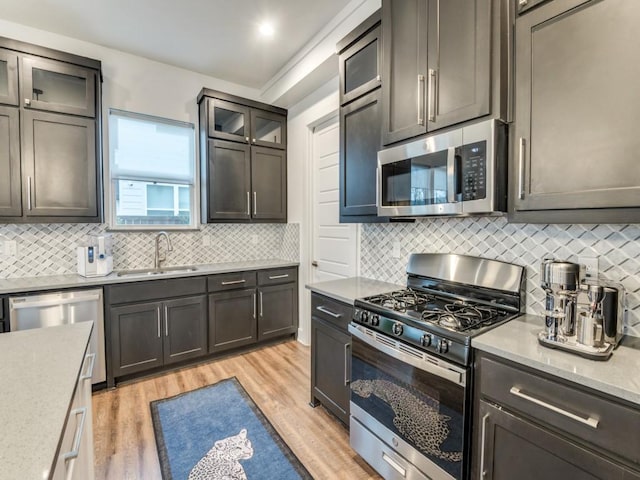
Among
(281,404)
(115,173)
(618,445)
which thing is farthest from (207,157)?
(618,445)

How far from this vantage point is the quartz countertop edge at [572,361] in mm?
913

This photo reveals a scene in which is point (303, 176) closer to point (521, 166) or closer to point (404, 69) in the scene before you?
point (404, 69)

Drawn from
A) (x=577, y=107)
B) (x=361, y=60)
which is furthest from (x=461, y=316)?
(x=361, y=60)

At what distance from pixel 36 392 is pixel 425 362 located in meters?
1.41

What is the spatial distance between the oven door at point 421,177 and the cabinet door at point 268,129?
2063mm

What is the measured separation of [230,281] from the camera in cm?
324

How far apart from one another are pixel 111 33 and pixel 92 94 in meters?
0.62

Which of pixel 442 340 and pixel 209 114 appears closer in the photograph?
pixel 442 340

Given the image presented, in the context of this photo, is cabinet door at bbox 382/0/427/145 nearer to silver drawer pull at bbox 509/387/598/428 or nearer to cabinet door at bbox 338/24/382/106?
cabinet door at bbox 338/24/382/106

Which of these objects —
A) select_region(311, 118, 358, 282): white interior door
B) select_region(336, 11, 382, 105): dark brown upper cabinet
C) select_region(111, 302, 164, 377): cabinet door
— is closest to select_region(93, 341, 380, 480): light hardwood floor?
select_region(111, 302, 164, 377): cabinet door

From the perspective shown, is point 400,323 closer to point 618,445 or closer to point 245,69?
point 618,445

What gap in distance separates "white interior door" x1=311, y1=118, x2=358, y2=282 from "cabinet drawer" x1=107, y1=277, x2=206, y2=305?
1257mm

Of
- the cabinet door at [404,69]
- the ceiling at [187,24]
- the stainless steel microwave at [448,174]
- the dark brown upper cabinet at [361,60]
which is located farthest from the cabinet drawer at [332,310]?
the ceiling at [187,24]

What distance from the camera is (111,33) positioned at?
2795mm
